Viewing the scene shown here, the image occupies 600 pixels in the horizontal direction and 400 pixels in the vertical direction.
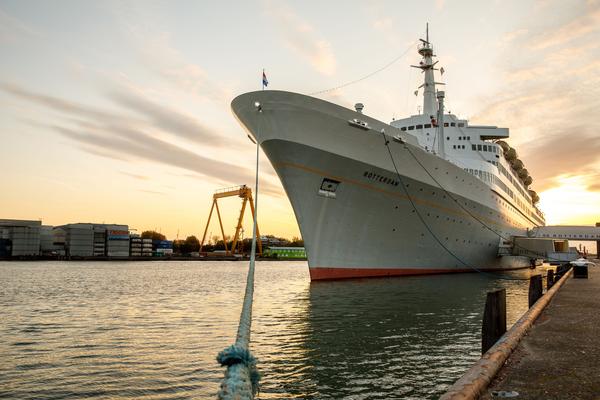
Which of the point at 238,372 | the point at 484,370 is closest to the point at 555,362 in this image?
the point at 484,370

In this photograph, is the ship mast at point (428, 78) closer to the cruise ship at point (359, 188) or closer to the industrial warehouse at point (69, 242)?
the cruise ship at point (359, 188)

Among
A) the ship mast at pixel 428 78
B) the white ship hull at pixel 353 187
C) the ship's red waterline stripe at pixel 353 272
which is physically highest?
the ship mast at pixel 428 78

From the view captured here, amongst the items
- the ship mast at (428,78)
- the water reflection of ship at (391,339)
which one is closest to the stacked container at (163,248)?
the ship mast at (428,78)

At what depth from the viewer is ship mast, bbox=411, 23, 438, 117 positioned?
114 feet

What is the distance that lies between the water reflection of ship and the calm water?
0.03 metres

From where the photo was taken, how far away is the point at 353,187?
20.4 m

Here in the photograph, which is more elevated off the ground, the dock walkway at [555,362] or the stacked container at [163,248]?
the dock walkway at [555,362]

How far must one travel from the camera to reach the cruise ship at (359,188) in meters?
19.3

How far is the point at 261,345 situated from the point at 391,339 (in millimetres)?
2935

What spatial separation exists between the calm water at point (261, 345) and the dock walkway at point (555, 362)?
5.19 feet

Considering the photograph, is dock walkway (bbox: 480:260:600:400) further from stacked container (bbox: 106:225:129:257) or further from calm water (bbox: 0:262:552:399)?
stacked container (bbox: 106:225:129:257)

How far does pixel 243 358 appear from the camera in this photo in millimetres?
3439

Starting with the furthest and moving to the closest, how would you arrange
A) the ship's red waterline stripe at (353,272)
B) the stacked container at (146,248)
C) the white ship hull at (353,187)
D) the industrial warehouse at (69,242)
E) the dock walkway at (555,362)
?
the stacked container at (146,248)
the industrial warehouse at (69,242)
the ship's red waterline stripe at (353,272)
the white ship hull at (353,187)
the dock walkway at (555,362)

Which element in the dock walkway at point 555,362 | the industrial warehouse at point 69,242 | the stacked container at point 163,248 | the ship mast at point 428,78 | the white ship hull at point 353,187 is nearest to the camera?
the dock walkway at point 555,362
